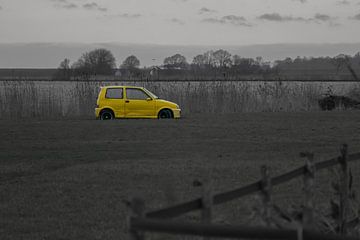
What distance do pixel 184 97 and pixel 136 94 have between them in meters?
4.98

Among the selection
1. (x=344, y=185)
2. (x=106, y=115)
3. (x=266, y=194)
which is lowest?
(x=106, y=115)

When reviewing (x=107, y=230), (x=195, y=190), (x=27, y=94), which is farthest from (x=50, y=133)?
(x=107, y=230)

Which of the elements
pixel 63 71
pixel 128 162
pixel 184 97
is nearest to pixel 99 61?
pixel 63 71

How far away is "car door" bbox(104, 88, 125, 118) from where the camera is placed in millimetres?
27734

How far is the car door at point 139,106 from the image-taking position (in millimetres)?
27781

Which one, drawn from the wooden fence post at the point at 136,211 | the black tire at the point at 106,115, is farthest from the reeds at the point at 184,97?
the wooden fence post at the point at 136,211

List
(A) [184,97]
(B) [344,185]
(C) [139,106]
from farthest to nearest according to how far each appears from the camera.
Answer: (A) [184,97], (C) [139,106], (B) [344,185]

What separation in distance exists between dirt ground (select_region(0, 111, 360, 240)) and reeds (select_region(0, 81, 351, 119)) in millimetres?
3820

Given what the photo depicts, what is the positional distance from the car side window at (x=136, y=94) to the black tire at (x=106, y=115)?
89cm

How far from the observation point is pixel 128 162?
50.3ft

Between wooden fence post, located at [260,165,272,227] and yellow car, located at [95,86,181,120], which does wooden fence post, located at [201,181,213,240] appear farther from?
yellow car, located at [95,86,181,120]

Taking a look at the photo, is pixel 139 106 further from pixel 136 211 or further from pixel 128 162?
pixel 136 211

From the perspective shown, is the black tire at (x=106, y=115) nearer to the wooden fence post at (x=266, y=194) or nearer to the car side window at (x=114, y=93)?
the car side window at (x=114, y=93)

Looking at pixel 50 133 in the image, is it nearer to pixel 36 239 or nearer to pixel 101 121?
pixel 101 121
